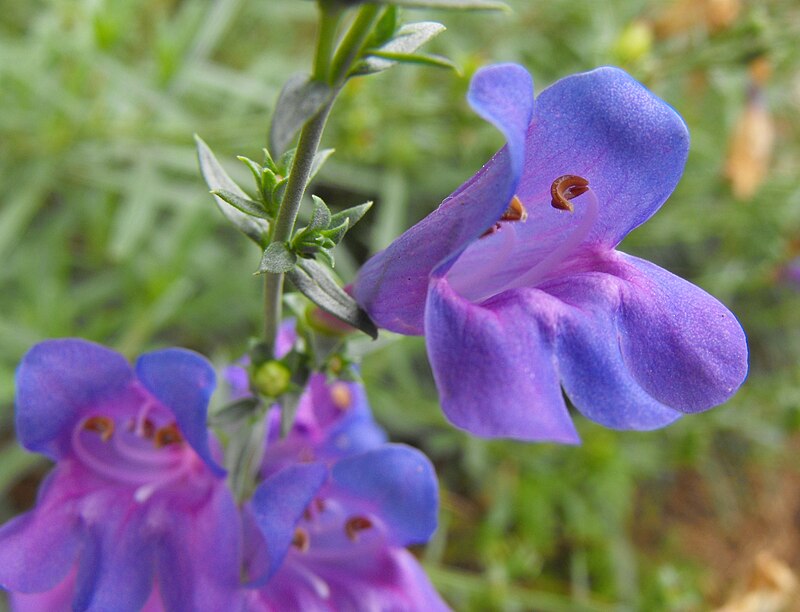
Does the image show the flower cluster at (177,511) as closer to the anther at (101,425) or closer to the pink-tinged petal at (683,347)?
the anther at (101,425)

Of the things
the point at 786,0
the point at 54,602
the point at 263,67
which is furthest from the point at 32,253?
the point at 786,0

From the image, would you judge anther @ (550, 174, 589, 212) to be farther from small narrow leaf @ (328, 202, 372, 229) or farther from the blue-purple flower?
the blue-purple flower

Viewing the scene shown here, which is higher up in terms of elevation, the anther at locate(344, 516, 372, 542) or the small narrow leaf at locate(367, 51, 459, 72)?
the small narrow leaf at locate(367, 51, 459, 72)

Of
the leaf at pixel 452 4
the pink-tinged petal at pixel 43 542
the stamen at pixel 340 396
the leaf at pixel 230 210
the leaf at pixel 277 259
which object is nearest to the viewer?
the leaf at pixel 452 4

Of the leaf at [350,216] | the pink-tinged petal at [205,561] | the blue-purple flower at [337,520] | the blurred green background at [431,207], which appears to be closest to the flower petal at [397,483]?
the blue-purple flower at [337,520]

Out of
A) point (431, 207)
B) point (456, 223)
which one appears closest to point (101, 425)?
point (456, 223)

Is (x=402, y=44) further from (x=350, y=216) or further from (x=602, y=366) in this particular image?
(x=602, y=366)

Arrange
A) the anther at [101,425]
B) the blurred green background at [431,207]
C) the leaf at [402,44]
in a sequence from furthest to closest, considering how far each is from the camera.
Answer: the blurred green background at [431,207]
the anther at [101,425]
the leaf at [402,44]

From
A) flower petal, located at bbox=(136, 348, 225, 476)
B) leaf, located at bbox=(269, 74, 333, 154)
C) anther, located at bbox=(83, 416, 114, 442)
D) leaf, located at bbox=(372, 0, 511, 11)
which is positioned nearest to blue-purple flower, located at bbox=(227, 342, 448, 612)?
flower petal, located at bbox=(136, 348, 225, 476)
